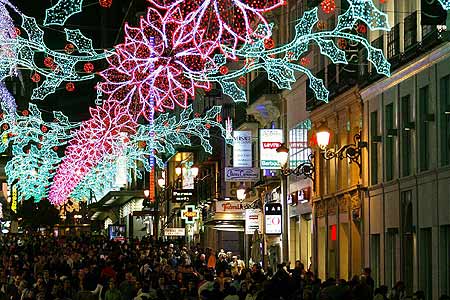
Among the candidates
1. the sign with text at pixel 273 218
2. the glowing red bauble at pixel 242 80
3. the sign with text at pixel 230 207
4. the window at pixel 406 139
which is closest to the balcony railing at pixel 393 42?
the window at pixel 406 139

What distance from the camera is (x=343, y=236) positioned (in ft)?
126

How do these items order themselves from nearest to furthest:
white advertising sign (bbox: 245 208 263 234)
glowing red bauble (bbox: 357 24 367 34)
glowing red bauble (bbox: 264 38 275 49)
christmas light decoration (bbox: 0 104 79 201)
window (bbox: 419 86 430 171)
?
window (bbox: 419 86 430 171) → glowing red bauble (bbox: 264 38 275 49) → glowing red bauble (bbox: 357 24 367 34) → white advertising sign (bbox: 245 208 263 234) → christmas light decoration (bbox: 0 104 79 201)

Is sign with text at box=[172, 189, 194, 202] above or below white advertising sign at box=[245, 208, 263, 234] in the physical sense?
above

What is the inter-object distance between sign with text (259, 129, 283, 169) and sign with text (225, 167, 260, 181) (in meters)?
3.84

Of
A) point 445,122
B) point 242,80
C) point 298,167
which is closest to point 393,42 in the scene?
point 445,122

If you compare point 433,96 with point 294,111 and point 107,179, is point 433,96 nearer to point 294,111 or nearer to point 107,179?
point 294,111

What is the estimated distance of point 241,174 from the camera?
4691cm

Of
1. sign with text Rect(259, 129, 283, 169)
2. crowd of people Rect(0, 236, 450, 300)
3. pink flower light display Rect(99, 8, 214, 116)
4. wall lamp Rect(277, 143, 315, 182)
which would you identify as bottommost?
crowd of people Rect(0, 236, 450, 300)

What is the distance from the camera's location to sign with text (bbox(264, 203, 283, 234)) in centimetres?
3972

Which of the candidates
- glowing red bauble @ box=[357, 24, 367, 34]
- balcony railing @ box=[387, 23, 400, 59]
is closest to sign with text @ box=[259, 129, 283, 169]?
glowing red bauble @ box=[357, 24, 367, 34]

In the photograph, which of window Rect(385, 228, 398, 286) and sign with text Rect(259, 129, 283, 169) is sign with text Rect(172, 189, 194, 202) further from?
window Rect(385, 228, 398, 286)

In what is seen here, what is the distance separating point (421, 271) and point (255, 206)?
22.9 meters

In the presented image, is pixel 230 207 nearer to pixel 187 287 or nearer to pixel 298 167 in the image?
pixel 298 167

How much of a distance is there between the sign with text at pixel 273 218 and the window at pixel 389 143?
22.9 feet
